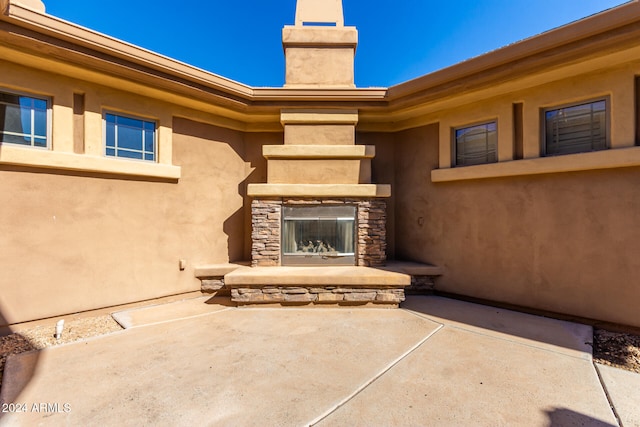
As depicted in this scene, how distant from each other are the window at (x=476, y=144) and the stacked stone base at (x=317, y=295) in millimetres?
3469

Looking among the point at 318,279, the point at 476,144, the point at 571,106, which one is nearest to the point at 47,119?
the point at 318,279

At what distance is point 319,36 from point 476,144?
4.96 metres

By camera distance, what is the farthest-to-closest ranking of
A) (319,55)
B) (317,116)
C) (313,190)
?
(319,55) < (317,116) < (313,190)

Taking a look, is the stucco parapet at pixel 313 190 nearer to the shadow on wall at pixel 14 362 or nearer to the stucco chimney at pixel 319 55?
the stucco chimney at pixel 319 55

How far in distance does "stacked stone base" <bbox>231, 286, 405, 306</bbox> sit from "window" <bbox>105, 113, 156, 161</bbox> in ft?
11.7

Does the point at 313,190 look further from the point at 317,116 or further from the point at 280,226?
the point at 317,116

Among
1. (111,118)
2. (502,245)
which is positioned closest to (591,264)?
(502,245)

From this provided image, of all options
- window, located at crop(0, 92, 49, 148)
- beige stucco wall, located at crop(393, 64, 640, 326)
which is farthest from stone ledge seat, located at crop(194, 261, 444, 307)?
window, located at crop(0, 92, 49, 148)

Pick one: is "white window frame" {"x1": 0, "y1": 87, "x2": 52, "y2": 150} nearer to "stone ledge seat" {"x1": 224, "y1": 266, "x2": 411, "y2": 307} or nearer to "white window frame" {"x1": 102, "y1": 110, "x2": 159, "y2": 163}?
"white window frame" {"x1": 102, "y1": 110, "x2": 159, "y2": 163}

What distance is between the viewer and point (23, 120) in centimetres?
461

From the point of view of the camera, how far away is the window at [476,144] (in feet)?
19.6

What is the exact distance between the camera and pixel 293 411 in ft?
8.59

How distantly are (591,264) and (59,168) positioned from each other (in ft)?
31.2

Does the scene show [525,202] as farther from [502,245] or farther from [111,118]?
[111,118]
